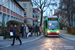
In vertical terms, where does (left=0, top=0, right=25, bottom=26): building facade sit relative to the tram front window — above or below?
above

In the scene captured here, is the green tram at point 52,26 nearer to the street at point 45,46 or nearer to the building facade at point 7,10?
the street at point 45,46

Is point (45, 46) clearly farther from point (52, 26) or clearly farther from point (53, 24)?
point (53, 24)

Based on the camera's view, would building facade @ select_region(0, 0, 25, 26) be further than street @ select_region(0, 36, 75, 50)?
Yes

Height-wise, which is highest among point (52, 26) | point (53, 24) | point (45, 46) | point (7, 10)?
point (7, 10)

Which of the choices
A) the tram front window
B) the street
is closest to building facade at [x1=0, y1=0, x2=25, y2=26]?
the street

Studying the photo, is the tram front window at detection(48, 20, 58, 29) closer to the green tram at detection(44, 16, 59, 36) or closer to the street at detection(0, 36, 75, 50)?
the green tram at detection(44, 16, 59, 36)

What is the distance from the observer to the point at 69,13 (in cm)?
2498

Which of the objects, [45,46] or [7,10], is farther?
[7,10]

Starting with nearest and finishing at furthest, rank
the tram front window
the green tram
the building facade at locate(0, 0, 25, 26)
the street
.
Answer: the street → the green tram → the tram front window → the building facade at locate(0, 0, 25, 26)

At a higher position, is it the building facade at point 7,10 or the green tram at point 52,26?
the building facade at point 7,10

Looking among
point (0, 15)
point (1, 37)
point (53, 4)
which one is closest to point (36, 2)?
point (53, 4)

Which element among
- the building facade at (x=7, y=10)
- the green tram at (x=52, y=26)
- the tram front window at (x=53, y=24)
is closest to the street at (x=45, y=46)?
the building facade at (x=7, y=10)

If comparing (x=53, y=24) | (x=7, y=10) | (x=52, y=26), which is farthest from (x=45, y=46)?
(x=7, y=10)

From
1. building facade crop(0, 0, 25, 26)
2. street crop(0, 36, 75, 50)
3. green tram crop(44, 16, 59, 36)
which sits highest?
building facade crop(0, 0, 25, 26)
